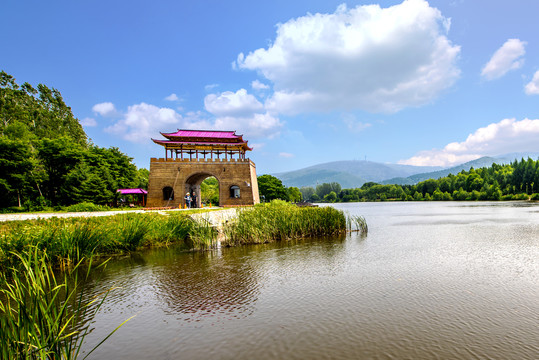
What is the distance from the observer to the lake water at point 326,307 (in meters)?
4.14

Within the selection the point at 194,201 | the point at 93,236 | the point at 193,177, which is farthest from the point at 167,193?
the point at 93,236

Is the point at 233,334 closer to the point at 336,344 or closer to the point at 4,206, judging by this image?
the point at 336,344

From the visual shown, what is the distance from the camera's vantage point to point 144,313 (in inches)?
220

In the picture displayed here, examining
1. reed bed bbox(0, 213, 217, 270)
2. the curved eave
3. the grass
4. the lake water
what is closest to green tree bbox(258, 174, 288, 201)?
the curved eave

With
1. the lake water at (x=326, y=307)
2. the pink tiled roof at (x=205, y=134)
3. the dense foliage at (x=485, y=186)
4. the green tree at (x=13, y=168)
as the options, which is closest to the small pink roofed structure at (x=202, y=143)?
the pink tiled roof at (x=205, y=134)

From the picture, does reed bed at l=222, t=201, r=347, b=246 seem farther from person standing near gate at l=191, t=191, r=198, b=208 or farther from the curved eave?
person standing near gate at l=191, t=191, r=198, b=208

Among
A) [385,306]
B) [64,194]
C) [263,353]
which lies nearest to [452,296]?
[385,306]

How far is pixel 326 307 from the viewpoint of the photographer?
5.56 metres

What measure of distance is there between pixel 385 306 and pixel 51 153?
3268 cm

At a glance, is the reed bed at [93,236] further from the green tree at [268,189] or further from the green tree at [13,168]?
the green tree at [268,189]

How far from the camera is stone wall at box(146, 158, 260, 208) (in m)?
28.9

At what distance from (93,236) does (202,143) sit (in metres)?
21.4

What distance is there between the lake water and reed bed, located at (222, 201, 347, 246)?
2.98m

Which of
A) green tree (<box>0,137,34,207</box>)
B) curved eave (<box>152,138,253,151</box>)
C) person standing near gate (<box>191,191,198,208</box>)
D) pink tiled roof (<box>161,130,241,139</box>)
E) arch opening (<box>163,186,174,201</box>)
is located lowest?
person standing near gate (<box>191,191,198,208</box>)
